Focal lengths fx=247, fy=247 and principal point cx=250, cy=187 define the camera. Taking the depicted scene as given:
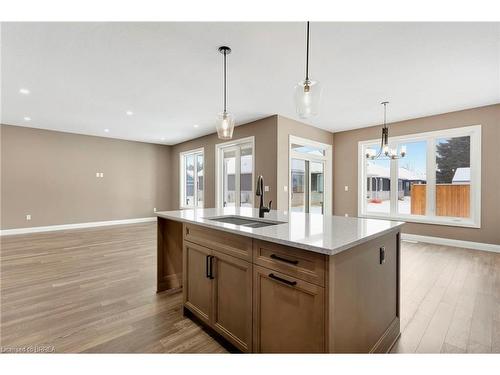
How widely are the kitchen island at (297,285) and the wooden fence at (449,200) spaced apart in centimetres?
427

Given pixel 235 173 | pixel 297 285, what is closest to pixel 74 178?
pixel 235 173

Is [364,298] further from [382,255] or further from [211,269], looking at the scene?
[211,269]

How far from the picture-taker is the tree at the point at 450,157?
4918mm

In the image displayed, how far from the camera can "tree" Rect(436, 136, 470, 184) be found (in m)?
4.92

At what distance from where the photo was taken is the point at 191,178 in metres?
8.52

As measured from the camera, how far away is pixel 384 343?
174 cm

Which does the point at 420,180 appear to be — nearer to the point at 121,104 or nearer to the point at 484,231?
the point at 484,231

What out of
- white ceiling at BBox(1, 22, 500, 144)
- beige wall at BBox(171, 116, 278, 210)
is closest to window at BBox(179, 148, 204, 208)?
beige wall at BBox(171, 116, 278, 210)

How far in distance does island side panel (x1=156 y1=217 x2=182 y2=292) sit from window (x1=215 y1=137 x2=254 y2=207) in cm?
325

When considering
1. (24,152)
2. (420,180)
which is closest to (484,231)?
(420,180)

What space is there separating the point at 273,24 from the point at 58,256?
4.73m

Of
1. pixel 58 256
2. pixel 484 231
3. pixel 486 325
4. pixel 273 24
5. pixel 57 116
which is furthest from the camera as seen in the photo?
pixel 57 116

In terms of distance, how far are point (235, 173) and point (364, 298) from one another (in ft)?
17.1

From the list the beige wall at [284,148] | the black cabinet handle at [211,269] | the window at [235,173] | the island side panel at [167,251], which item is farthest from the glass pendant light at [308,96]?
the window at [235,173]
